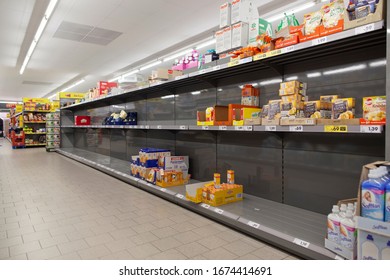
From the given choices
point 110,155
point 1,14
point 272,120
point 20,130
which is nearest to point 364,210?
point 272,120

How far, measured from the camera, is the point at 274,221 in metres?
2.42

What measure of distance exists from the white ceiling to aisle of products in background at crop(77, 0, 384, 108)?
2.28 m

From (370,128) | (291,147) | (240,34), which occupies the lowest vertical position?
(291,147)

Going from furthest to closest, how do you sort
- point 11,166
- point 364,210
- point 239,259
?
point 11,166 < point 239,259 < point 364,210

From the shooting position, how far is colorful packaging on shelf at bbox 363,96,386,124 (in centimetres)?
182

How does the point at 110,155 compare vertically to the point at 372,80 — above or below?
below

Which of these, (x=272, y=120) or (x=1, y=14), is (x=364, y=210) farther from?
(x=1, y=14)

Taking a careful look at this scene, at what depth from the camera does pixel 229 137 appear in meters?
3.66

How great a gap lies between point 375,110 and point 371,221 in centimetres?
79

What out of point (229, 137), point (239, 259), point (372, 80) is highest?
point (372, 80)

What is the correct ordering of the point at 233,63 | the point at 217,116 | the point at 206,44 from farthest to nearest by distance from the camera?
the point at 206,44, the point at 217,116, the point at 233,63

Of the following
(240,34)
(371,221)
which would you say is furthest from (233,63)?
(371,221)

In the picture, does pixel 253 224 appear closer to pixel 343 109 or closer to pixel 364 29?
pixel 343 109

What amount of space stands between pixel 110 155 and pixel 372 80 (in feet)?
21.2
